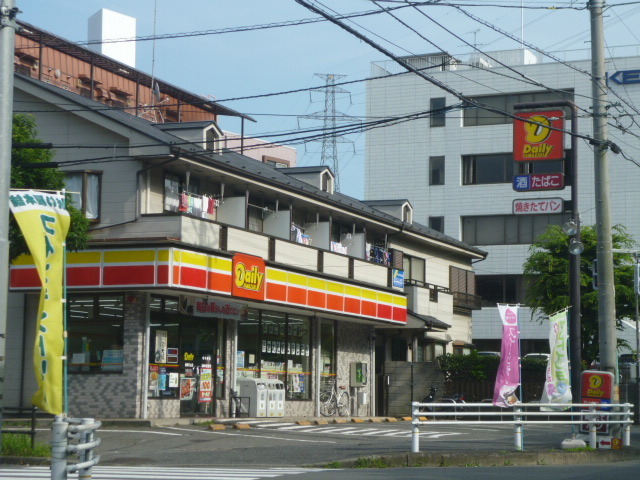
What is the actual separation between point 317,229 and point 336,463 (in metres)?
17.0

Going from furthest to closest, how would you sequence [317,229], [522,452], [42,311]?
[317,229] < [522,452] < [42,311]

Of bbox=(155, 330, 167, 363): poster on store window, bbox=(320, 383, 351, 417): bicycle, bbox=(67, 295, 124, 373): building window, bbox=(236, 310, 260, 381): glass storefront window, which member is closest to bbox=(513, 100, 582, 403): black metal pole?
bbox=(155, 330, 167, 363): poster on store window

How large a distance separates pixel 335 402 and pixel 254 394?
578cm

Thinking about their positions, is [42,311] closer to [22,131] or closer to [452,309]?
[22,131]

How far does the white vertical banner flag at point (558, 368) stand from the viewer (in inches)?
752

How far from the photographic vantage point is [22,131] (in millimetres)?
20031

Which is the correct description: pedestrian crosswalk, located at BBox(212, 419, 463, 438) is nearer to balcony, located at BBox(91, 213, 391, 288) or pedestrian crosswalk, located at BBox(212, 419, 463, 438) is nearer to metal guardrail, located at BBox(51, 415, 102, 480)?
balcony, located at BBox(91, 213, 391, 288)

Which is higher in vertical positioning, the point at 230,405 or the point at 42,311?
the point at 42,311

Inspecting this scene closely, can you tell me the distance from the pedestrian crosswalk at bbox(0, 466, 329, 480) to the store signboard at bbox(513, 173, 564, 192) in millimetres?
8344

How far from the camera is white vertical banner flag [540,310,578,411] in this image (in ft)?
62.7

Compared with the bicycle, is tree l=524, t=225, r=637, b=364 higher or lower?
higher

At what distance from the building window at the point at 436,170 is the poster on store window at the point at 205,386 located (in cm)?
3238

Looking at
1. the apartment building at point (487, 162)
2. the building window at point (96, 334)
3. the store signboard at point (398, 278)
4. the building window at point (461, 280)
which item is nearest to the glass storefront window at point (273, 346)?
the building window at point (96, 334)

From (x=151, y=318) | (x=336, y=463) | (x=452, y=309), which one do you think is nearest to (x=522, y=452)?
(x=336, y=463)
